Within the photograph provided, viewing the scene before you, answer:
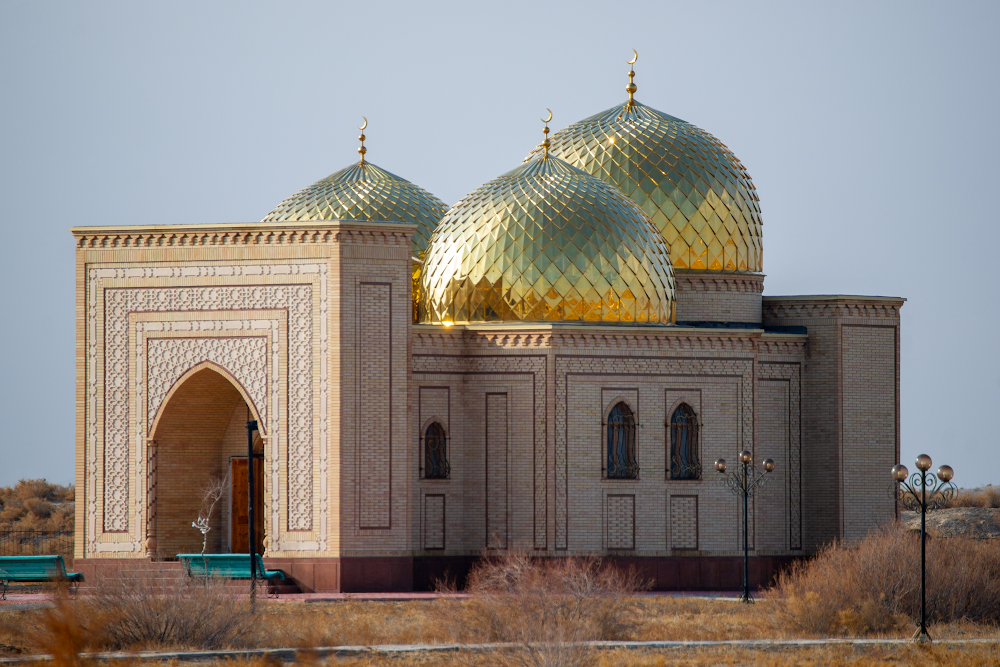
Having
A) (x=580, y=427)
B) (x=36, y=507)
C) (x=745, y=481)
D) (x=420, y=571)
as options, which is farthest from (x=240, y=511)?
(x=36, y=507)

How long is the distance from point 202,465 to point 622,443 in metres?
6.45

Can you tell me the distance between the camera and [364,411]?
2259cm

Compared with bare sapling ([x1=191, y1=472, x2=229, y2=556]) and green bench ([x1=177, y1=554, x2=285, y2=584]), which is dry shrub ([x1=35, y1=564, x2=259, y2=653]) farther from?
bare sapling ([x1=191, y1=472, x2=229, y2=556])

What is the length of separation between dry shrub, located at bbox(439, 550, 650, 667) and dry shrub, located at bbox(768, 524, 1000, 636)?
84.6 inches

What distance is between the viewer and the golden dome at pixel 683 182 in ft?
89.8

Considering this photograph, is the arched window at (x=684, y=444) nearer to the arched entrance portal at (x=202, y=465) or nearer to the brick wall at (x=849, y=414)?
the brick wall at (x=849, y=414)

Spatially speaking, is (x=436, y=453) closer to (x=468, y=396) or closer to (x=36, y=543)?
(x=468, y=396)

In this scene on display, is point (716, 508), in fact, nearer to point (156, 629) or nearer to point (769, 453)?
point (769, 453)

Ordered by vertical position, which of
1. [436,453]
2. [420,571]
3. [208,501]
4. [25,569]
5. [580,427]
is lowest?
[420,571]

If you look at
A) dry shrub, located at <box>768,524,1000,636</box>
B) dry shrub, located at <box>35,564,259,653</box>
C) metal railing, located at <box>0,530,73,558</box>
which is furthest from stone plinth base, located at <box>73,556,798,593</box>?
metal railing, located at <box>0,530,73,558</box>

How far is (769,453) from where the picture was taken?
1029 inches

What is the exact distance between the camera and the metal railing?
31672 mm

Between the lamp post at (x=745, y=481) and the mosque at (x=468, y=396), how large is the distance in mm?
248

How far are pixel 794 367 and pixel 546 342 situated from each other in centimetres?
485
